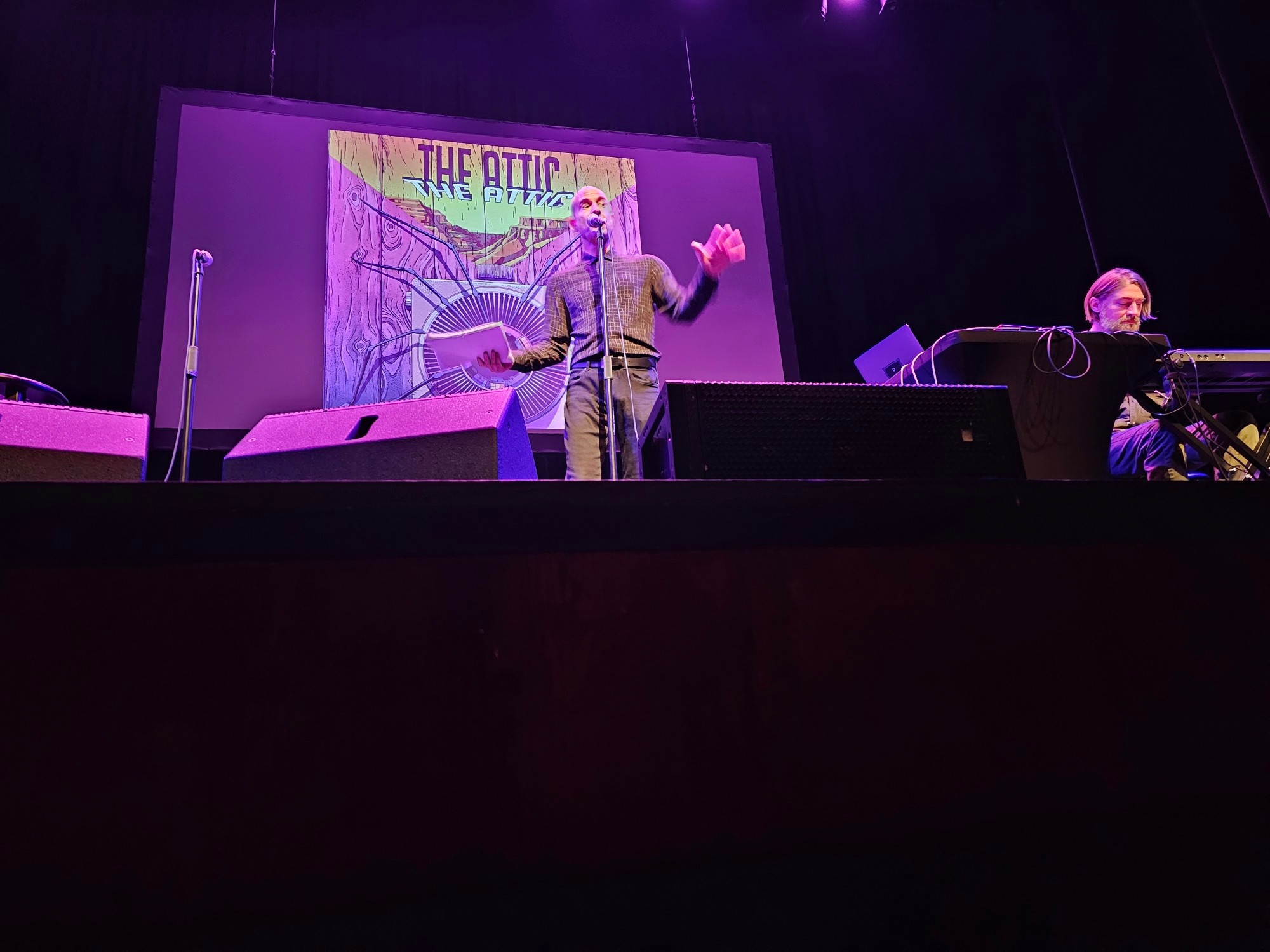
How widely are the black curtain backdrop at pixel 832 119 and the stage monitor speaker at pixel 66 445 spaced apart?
7.89 ft

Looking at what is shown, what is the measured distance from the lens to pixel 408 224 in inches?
133

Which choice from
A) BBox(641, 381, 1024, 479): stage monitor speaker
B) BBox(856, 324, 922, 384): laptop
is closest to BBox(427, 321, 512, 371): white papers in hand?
BBox(856, 324, 922, 384): laptop

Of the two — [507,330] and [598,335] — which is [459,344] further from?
[598,335]

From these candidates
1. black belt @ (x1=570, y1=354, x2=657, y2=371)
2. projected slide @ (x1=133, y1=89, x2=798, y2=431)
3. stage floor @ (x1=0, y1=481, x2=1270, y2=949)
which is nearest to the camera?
stage floor @ (x1=0, y1=481, x2=1270, y2=949)

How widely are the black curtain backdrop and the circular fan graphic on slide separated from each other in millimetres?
1104

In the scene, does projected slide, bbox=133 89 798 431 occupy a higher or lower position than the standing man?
higher

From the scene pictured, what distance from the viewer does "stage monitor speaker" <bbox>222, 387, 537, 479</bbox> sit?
3.40 ft

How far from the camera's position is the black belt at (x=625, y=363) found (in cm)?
253

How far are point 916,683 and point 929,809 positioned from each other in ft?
0.43

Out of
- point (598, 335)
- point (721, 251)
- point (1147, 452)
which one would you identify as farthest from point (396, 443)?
point (1147, 452)

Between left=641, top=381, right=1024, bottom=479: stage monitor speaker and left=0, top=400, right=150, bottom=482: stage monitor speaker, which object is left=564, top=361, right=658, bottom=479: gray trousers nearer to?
left=641, top=381, right=1024, bottom=479: stage monitor speaker

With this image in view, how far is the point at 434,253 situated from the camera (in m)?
3.36

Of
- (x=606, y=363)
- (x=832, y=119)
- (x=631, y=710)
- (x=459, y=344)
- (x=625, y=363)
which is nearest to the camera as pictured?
(x=631, y=710)

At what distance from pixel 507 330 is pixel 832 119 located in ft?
7.71
